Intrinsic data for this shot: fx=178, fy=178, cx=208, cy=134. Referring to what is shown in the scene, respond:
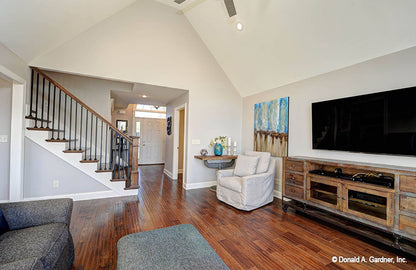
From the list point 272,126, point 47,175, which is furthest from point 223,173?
point 47,175

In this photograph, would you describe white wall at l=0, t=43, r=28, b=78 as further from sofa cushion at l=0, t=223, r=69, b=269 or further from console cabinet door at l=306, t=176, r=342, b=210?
console cabinet door at l=306, t=176, r=342, b=210

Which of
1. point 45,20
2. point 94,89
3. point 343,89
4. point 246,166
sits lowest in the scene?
point 246,166

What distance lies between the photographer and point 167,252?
1215 mm

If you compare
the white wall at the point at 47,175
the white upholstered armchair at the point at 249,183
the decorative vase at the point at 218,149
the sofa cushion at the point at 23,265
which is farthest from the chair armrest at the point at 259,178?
the white wall at the point at 47,175

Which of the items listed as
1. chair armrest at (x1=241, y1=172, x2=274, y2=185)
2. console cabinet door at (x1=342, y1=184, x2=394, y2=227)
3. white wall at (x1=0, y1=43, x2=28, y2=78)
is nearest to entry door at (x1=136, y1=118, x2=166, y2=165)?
white wall at (x1=0, y1=43, x2=28, y2=78)

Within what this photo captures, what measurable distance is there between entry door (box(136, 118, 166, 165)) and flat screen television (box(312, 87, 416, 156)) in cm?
632

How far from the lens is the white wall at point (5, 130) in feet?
9.69

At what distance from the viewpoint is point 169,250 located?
124 centimetres

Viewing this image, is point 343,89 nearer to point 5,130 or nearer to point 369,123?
point 369,123

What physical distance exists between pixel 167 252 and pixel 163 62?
3715mm

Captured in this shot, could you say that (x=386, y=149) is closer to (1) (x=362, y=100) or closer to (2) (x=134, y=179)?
(1) (x=362, y=100)

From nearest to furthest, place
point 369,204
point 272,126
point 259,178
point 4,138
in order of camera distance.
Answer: point 369,204
point 4,138
point 259,178
point 272,126

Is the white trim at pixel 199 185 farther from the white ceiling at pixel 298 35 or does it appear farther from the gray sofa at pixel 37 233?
the gray sofa at pixel 37 233

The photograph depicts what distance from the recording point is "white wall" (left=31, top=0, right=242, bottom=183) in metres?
3.31
